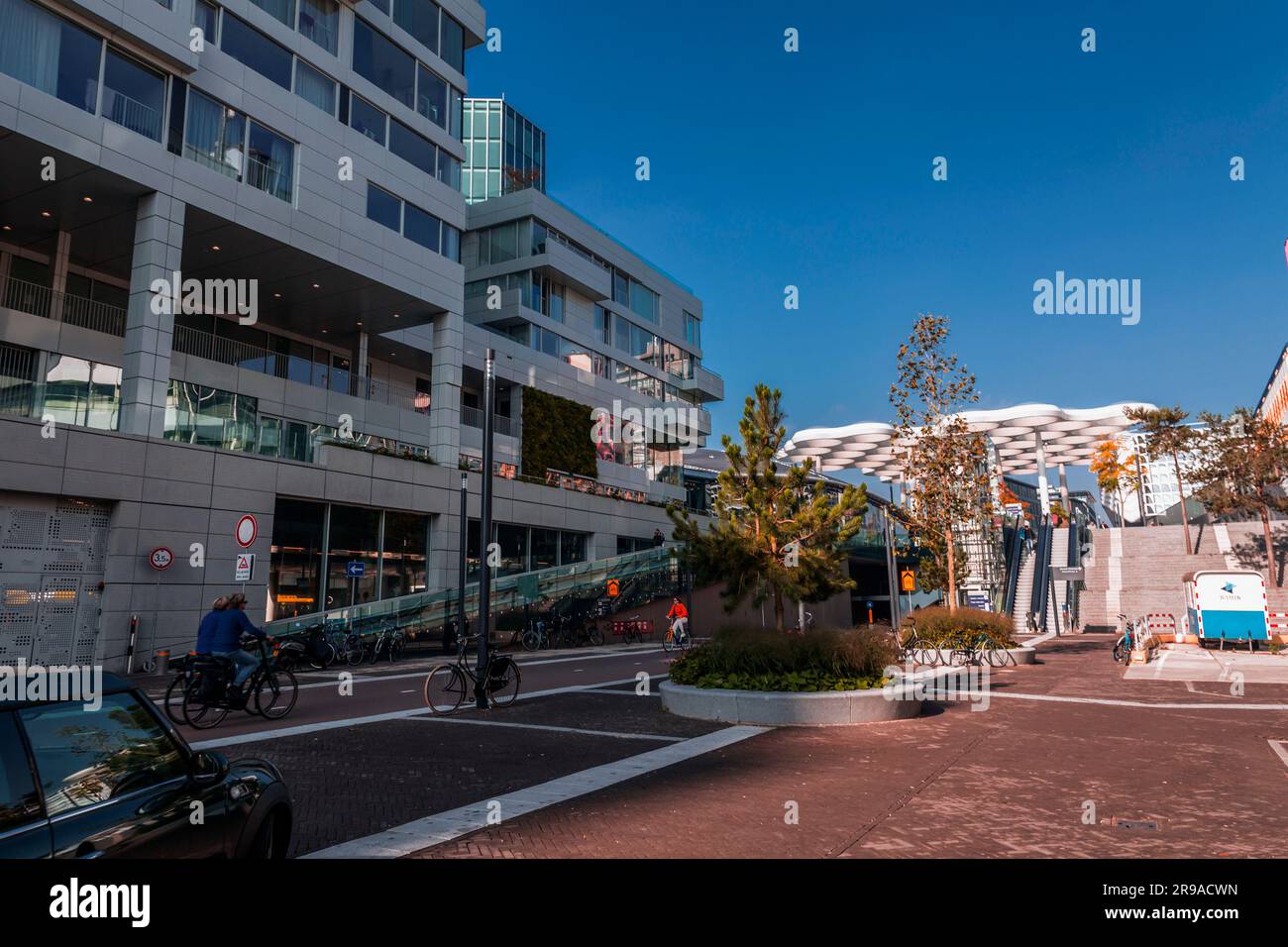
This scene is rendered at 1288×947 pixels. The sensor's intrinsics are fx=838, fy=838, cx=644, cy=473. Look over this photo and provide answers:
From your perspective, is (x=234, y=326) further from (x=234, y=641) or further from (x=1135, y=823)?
(x=1135, y=823)

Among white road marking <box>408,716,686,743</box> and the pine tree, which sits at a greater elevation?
the pine tree

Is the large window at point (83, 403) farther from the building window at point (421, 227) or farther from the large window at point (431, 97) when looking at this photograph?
the large window at point (431, 97)

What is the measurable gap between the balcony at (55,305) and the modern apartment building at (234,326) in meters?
0.07

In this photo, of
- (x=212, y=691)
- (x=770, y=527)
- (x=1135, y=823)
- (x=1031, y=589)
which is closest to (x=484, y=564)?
(x=212, y=691)

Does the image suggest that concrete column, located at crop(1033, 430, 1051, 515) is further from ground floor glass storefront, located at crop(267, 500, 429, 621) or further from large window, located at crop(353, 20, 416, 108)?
large window, located at crop(353, 20, 416, 108)

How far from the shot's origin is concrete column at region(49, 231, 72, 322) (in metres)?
23.6

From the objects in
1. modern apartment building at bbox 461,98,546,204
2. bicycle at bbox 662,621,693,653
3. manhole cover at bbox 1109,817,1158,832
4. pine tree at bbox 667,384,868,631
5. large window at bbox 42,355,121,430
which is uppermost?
modern apartment building at bbox 461,98,546,204

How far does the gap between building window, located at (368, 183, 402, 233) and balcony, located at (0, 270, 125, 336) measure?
8.67 meters

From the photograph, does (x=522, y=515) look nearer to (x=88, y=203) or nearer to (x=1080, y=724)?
(x=88, y=203)

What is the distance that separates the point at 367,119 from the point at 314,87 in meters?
2.28

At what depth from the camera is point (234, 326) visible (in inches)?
1169

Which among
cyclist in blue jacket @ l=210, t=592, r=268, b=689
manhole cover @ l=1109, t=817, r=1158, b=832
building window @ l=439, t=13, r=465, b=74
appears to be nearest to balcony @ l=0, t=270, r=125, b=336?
building window @ l=439, t=13, r=465, b=74

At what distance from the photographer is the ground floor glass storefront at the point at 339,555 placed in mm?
25172

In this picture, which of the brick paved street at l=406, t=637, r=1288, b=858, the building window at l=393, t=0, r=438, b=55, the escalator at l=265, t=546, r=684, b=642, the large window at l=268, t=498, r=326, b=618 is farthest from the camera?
the building window at l=393, t=0, r=438, b=55
